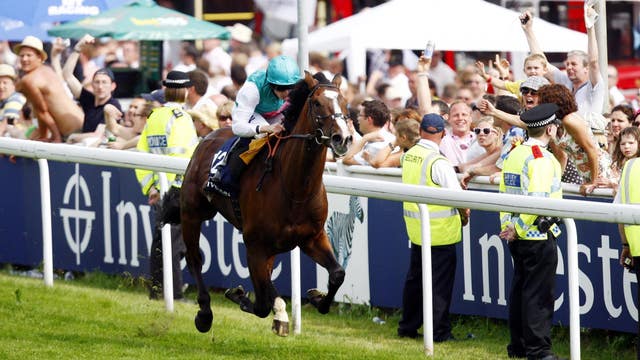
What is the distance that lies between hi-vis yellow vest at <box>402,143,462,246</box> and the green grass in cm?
74

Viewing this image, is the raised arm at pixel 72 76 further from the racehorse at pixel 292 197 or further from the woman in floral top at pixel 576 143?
the woman in floral top at pixel 576 143

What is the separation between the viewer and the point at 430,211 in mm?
9773

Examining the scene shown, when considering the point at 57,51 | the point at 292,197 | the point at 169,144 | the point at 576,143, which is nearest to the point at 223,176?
the point at 292,197

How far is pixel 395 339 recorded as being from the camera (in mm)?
9883

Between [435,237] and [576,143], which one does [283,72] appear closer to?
[435,237]

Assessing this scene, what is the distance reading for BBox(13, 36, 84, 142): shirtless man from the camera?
45.7ft

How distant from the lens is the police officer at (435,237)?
31.9 ft

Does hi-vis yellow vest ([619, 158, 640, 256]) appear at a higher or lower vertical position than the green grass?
higher

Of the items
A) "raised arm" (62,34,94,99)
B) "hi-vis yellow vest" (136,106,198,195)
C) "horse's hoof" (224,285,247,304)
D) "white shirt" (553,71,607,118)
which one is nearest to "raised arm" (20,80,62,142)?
"raised arm" (62,34,94,99)

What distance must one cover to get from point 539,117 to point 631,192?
2.49 feet

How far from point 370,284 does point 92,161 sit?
90.7 inches

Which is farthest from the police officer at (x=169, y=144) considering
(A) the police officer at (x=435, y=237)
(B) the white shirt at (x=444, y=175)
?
(B) the white shirt at (x=444, y=175)

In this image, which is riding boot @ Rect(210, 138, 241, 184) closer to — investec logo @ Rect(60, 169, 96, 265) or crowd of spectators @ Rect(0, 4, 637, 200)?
crowd of spectators @ Rect(0, 4, 637, 200)

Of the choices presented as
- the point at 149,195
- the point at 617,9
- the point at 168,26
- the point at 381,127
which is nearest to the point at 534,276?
the point at 381,127
